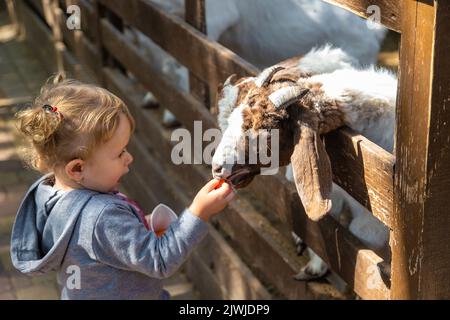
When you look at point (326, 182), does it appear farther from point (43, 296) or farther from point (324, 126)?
point (43, 296)

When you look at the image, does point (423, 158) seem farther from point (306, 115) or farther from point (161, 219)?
point (161, 219)

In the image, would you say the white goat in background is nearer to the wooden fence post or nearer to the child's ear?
the wooden fence post

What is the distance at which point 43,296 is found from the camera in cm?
389

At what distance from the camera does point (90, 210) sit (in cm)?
225

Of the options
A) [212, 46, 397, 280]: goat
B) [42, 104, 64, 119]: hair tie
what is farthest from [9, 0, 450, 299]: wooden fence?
[42, 104, 64, 119]: hair tie

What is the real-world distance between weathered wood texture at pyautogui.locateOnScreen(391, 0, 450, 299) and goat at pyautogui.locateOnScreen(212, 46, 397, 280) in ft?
0.74

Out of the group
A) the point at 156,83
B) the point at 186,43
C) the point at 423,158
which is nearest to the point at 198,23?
the point at 186,43

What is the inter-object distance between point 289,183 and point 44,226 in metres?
0.94

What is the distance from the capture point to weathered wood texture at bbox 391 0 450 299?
5.87 ft

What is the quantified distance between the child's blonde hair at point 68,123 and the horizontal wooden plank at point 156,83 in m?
1.10

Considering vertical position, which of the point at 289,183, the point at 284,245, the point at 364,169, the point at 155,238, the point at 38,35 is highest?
the point at 364,169

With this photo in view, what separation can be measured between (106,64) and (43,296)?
1902 mm

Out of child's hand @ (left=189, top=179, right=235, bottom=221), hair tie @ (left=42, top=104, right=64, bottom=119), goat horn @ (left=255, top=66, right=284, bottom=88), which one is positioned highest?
goat horn @ (left=255, top=66, right=284, bottom=88)

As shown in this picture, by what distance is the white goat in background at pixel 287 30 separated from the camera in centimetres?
442
